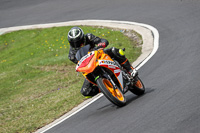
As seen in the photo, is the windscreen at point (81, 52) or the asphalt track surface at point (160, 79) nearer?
the asphalt track surface at point (160, 79)

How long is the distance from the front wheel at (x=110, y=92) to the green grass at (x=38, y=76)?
208 cm

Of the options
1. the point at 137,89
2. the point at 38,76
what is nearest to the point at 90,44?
the point at 137,89

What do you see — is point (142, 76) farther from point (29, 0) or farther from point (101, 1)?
point (29, 0)

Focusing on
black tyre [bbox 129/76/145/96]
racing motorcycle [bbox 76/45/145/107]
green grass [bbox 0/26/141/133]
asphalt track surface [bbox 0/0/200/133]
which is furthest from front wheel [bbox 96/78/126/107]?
green grass [bbox 0/26/141/133]

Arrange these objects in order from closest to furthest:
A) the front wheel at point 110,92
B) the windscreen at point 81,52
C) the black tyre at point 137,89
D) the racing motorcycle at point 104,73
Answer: the front wheel at point 110,92, the racing motorcycle at point 104,73, the windscreen at point 81,52, the black tyre at point 137,89

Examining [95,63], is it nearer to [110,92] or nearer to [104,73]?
[104,73]

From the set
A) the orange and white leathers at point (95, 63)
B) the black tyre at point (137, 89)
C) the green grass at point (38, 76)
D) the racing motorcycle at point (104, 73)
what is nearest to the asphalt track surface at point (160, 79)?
the black tyre at point (137, 89)

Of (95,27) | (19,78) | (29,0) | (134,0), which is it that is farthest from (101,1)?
(19,78)

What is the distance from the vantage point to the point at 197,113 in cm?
600

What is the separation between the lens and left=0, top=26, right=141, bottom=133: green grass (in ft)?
32.2

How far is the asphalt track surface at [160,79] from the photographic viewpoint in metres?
6.28

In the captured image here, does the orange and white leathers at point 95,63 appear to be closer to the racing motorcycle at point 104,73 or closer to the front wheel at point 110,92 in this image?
the racing motorcycle at point 104,73

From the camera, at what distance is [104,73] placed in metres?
7.71

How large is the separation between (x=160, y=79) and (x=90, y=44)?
2.13 meters
